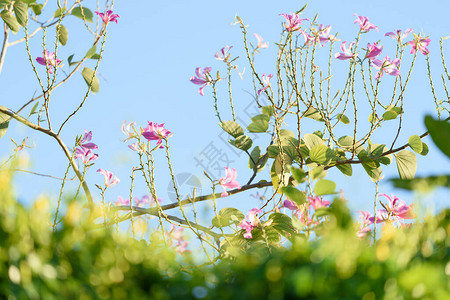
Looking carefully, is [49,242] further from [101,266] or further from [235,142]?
[235,142]

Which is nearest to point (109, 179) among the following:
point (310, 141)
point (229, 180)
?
point (229, 180)

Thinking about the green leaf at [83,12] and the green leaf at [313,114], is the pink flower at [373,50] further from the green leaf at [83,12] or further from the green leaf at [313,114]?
the green leaf at [83,12]

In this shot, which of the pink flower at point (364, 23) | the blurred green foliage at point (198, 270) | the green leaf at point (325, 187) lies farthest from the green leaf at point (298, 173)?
the pink flower at point (364, 23)

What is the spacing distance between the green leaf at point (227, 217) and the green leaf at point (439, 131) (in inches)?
40.8

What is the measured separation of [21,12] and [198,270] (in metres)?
1.80

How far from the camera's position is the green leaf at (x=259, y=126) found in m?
2.06

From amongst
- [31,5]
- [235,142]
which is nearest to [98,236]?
[235,142]

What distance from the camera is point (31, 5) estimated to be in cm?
236

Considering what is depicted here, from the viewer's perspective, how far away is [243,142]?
6.61 ft

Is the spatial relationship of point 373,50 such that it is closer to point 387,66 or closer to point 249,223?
point 387,66

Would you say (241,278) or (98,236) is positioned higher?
(98,236)

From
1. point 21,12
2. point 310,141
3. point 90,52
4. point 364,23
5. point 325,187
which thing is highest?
point 21,12

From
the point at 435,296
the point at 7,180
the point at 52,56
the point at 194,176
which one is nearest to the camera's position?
the point at 435,296

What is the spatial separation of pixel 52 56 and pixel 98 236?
1.74 metres
